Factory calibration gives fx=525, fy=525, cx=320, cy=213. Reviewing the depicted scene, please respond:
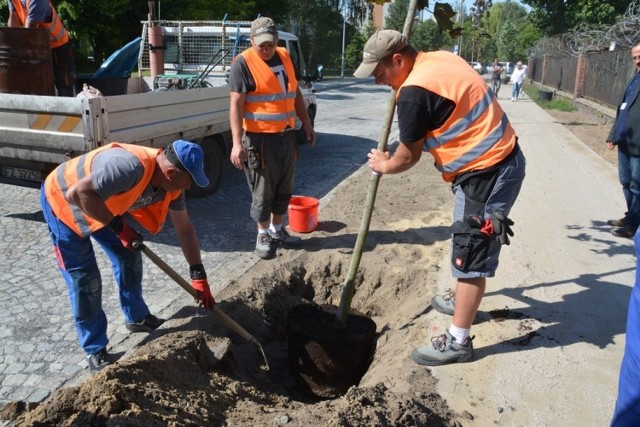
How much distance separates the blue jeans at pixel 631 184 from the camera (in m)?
5.87

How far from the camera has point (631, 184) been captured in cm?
597

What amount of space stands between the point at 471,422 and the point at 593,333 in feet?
4.96

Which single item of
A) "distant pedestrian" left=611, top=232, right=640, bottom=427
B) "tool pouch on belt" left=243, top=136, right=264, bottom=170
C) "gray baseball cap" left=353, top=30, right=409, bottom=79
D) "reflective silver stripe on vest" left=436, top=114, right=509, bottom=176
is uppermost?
"gray baseball cap" left=353, top=30, right=409, bottom=79

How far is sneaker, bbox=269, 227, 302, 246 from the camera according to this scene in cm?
544

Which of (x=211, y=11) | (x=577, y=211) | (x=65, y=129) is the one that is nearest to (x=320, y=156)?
(x=577, y=211)

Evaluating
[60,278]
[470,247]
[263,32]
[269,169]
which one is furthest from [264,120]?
[470,247]

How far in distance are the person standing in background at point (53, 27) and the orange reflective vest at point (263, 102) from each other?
288cm

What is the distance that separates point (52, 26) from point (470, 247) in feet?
18.9

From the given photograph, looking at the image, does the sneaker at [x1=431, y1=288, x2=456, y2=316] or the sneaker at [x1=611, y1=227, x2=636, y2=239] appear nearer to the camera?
the sneaker at [x1=431, y1=288, x2=456, y2=316]

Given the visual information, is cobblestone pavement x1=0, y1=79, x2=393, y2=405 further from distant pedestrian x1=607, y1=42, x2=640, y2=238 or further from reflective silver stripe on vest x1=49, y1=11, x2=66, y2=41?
distant pedestrian x1=607, y1=42, x2=640, y2=238

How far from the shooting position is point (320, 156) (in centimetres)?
1044

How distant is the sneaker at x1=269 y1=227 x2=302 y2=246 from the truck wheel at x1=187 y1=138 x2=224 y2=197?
203cm

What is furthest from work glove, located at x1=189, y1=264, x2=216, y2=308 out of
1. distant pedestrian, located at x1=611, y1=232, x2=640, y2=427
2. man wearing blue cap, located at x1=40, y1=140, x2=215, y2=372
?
distant pedestrian, located at x1=611, y1=232, x2=640, y2=427

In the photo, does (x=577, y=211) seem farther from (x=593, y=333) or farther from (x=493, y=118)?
(x=493, y=118)
